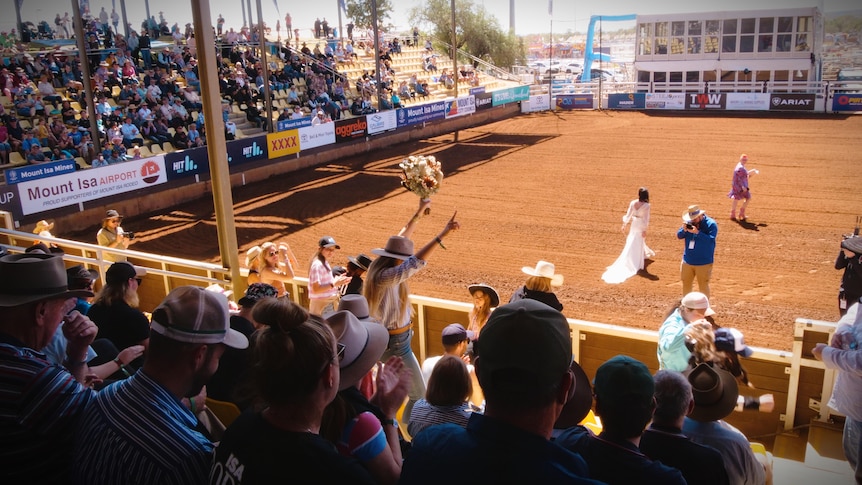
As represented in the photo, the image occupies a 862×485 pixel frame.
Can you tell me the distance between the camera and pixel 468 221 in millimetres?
17359

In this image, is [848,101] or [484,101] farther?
[484,101]

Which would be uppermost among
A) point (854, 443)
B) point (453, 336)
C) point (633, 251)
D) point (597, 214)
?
point (453, 336)

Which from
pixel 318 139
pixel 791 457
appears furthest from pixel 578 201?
pixel 791 457

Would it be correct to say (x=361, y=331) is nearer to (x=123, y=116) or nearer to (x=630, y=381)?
(x=630, y=381)

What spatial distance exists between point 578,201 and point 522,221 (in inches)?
94.7

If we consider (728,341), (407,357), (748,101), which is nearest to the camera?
(728,341)

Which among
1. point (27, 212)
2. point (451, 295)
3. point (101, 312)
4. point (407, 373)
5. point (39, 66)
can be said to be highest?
point (39, 66)

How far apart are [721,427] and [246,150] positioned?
832 inches

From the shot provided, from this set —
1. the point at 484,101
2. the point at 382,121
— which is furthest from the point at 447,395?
the point at 484,101

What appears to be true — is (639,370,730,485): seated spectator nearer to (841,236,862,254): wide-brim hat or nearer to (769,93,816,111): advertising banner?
(841,236,862,254): wide-brim hat

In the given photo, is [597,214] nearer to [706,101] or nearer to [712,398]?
[712,398]

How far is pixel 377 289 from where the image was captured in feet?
19.9

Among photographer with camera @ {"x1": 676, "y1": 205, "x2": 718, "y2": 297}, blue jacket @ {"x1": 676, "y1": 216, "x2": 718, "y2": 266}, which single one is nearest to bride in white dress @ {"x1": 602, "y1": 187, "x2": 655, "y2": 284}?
photographer with camera @ {"x1": 676, "y1": 205, "x2": 718, "y2": 297}

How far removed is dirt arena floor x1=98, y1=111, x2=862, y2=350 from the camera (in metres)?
12.0
